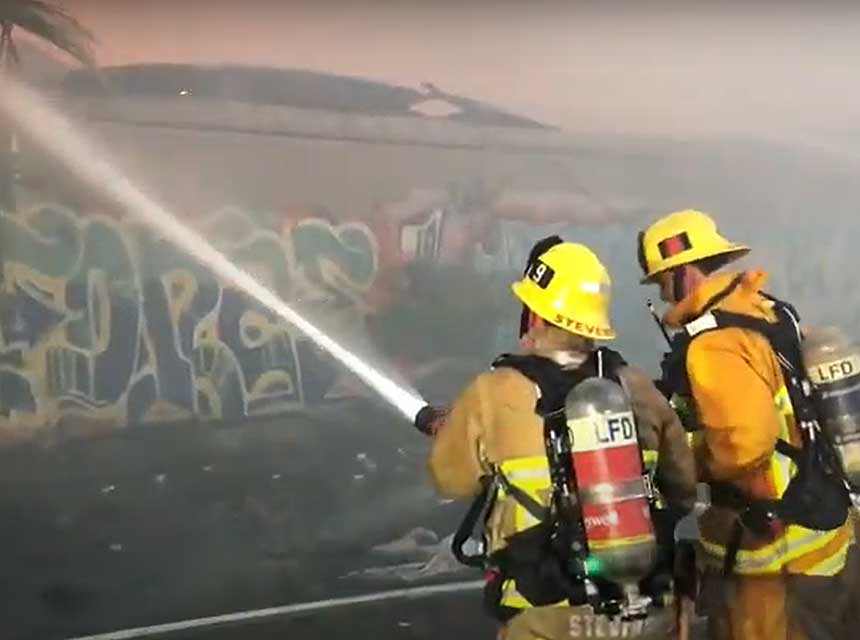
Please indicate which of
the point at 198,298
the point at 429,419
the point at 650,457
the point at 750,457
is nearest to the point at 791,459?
the point at 750,457

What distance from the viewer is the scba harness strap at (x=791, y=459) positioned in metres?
2.92

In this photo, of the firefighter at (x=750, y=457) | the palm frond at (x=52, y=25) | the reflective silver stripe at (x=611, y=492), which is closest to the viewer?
the reflective silver stripe at (x=611, y=492)

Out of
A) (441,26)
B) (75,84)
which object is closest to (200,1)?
(75,84)

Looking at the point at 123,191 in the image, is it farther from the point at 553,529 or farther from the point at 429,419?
the point at 553,529

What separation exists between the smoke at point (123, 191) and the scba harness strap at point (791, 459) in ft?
4.27

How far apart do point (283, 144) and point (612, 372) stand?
157 cm

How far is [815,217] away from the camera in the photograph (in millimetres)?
4332

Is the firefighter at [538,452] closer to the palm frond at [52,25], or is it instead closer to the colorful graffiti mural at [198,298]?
the colorful graffiti mural at [198,298]

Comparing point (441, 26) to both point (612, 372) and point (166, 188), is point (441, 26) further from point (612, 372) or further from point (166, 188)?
point (612, 372)

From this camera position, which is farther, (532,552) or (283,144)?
(283,144)

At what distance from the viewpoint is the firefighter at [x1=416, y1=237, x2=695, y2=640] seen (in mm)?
2527

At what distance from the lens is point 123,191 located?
3607 mm

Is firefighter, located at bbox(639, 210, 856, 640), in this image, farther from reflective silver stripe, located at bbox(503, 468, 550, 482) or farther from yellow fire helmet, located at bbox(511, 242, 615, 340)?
reflective silver stripe, located at bbox(503, 468, 550, 482)

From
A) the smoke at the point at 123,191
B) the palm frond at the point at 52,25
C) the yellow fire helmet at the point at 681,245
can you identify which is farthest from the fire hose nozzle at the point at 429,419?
the palm frond at the point at 52,25
